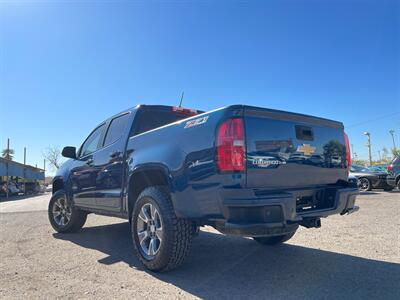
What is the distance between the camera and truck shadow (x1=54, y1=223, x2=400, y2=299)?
3203mm

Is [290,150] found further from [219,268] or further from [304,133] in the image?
[219,268]

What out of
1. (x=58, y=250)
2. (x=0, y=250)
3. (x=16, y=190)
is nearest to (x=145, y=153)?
(x=58, y=250)

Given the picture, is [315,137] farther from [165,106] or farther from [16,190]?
[16,190]

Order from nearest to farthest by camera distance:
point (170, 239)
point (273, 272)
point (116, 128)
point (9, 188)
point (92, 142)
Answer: point (170, 239), point (273, 272), point (116, 128), point (92, 142), point (9, 188)

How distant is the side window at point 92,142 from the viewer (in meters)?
6.02

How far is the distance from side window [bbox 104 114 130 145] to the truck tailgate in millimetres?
2454

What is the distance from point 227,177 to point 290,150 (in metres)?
0.78

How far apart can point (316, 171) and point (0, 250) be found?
4619 mm

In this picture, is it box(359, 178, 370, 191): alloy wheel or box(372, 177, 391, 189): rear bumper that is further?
box(359, 178, 370, 191): alloy wheel

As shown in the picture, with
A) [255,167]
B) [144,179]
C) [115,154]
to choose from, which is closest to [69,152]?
[115,154]

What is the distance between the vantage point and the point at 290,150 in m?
3.46

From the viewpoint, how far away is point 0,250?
5.23 m

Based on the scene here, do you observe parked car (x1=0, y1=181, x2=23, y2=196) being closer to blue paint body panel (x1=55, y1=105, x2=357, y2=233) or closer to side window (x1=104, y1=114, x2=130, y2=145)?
side window (x1=104, y1=114, x2=130, y2=145)

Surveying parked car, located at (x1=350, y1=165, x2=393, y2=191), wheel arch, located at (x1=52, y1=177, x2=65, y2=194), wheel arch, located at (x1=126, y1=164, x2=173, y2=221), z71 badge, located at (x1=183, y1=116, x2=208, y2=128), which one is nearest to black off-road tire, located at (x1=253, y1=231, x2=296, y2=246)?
wheel arch, located at (x1=126, y1=164, x2=173, y2=221)
